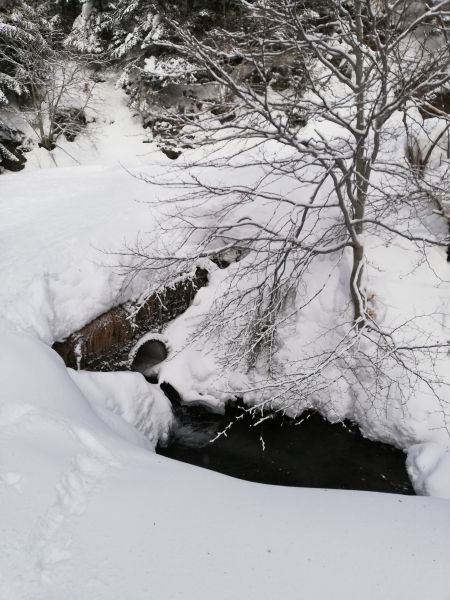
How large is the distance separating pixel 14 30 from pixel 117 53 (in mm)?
2896

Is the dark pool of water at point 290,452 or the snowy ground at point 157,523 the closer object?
the snowy ground at point 157,523

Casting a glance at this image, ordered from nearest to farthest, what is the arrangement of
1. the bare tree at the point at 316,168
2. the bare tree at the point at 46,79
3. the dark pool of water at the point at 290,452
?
the bare tree at the point at 316,168 < the dark pool of water at the point at 290,452 < the bare tree at the point at 46,79

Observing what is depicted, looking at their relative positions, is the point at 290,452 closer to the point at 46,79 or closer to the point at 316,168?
the point at 316,168

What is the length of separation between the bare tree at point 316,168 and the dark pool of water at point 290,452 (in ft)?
2.71

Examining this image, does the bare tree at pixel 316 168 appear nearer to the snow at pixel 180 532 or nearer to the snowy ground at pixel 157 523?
the snowy ground at pixel 157 523

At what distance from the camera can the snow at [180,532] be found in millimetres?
2441

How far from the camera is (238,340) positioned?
6008 mm

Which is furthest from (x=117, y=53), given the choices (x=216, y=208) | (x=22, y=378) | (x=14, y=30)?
(x=22, y=378)

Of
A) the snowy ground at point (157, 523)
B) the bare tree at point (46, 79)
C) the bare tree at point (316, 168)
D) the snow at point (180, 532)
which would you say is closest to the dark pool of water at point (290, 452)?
the snowy ground at point (157, 523)

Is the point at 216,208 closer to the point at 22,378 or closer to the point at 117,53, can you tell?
the point at 22,378

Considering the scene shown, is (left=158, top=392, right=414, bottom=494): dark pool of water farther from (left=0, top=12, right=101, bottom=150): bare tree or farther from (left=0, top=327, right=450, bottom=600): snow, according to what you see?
(left=0, top=12, right=101, bottom=150): bare tree

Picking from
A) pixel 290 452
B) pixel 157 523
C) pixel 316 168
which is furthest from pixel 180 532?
pixel 316 168

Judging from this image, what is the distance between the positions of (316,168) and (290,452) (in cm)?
609

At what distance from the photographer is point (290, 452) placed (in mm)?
6211
